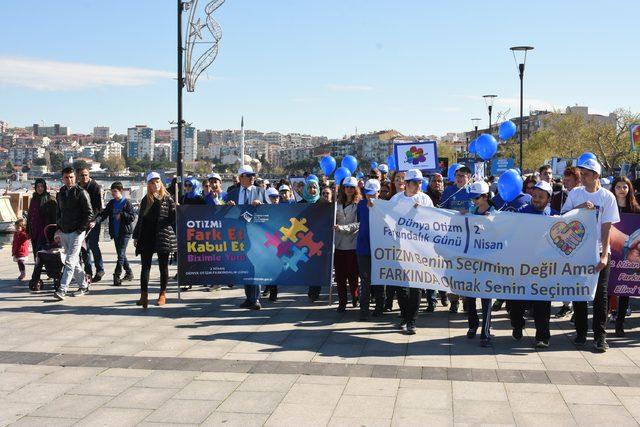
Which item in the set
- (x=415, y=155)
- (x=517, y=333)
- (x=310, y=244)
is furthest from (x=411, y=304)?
(x=415, y=155)

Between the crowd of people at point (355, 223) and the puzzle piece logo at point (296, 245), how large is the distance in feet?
1.15

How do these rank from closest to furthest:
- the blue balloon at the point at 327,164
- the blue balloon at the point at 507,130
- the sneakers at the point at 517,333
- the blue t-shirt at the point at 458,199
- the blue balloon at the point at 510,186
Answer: the sneakers at the point at 517,333 < the blue balloon at the point at 510,186 < the blue t-shirt at the point at 458,199 < the blue balloon at the point at 327,164 < the blue balloon at the point at 507,130

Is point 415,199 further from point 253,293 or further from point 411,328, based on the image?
point 253,293

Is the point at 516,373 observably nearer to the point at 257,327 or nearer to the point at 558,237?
the point at 558,237

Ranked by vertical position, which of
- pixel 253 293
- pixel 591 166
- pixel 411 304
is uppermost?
pixel 591 166

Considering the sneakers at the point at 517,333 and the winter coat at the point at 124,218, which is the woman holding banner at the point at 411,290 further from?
the winter coat at the point at 124,218

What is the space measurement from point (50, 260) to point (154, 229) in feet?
6.75

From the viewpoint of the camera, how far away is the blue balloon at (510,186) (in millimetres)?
9016

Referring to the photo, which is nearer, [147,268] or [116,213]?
[147,268]

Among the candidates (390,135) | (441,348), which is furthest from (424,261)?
(390,135)

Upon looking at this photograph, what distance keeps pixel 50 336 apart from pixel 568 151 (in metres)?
55.1

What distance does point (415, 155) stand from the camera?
13594 millimetres

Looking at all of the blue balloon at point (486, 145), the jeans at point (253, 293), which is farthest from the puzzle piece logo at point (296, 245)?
the blue balloon at point (486, 145)

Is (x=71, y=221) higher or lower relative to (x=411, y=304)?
higher
